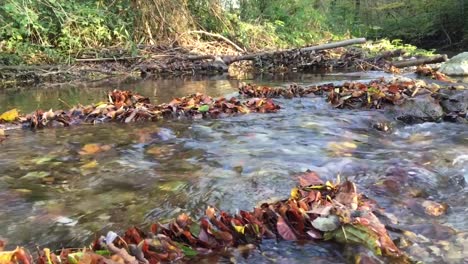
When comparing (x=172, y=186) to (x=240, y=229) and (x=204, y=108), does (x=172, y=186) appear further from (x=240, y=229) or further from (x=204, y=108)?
(x=204, y=108)

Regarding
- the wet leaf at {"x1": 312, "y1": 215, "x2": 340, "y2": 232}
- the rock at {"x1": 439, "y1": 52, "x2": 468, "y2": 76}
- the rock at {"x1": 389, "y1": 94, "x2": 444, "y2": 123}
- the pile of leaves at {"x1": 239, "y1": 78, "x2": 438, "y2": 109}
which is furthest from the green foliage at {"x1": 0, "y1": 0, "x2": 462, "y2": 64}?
the wet leaf at {"x1": 312, "y1": 215, "x2": 340, "y2": 232}

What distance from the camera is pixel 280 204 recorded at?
2.21 meters

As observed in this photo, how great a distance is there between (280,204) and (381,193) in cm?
68

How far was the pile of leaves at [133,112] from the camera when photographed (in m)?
4.68

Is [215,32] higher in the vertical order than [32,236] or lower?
higher

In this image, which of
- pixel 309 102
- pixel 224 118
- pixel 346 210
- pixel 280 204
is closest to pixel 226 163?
pixel 280 204

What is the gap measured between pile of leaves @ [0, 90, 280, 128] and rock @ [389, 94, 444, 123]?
1266 mm

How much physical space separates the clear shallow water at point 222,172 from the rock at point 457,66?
485 centimetres

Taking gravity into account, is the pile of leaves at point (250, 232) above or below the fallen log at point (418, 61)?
below

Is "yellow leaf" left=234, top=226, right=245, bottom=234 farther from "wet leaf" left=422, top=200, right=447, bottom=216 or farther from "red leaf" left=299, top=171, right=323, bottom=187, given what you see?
"wet leaf" left=422, top=200, right=447, bottom=216

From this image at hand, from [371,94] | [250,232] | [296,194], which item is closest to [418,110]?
[371,94]

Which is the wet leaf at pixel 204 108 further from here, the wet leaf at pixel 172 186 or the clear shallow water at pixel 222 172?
the wet leaf at pixel 172 186

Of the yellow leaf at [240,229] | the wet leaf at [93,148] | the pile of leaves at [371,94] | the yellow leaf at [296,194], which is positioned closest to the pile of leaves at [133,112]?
the pile of leaves at [371,94]

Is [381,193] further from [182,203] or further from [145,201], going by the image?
[145,201]
